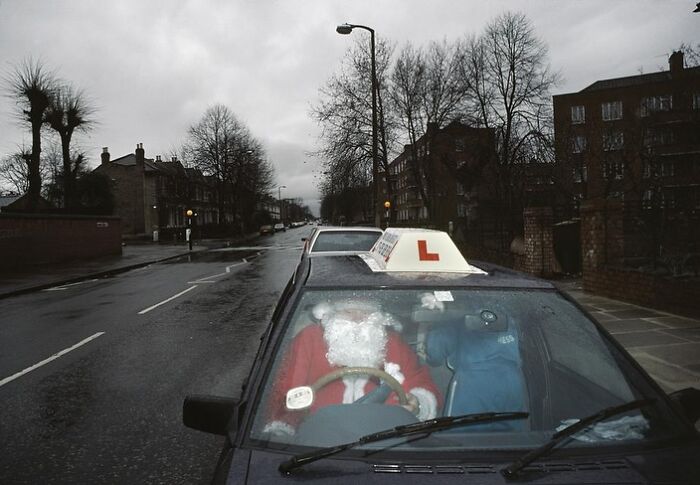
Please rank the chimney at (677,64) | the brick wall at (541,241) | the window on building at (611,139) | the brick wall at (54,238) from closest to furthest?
the brick wall at (541,241) → the brick wall at (54,238) → the window on building at (611,139) → the chimney at (677,64)

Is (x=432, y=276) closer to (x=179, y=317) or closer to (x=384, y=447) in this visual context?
(x=384, y=447)

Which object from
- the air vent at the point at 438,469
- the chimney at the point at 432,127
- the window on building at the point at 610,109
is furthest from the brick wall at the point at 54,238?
the window on building at the point at 610,109

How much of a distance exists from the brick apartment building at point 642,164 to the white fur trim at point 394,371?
774cm

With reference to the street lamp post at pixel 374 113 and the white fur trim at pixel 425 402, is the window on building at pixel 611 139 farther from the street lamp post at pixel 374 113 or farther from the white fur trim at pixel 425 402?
the white fur trim at pixel 425 402

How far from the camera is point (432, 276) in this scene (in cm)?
248

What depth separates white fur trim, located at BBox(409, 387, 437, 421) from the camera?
1990 millimetres

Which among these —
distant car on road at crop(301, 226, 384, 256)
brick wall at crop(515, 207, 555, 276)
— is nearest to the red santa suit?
distant car on road at crop(301, 226, 384, 256)

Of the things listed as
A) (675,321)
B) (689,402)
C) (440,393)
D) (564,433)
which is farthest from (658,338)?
(564,433)

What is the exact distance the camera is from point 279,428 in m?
1.78

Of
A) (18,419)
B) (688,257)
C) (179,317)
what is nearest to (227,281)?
(179,317)

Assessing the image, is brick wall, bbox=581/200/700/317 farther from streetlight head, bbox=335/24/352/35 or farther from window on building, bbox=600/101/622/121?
window on building, bbox=600/101/622/121

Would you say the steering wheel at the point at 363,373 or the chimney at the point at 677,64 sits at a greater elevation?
the chimney at the point at 677,64

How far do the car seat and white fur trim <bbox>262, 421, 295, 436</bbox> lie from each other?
63cm

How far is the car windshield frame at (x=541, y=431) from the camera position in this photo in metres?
1.66
